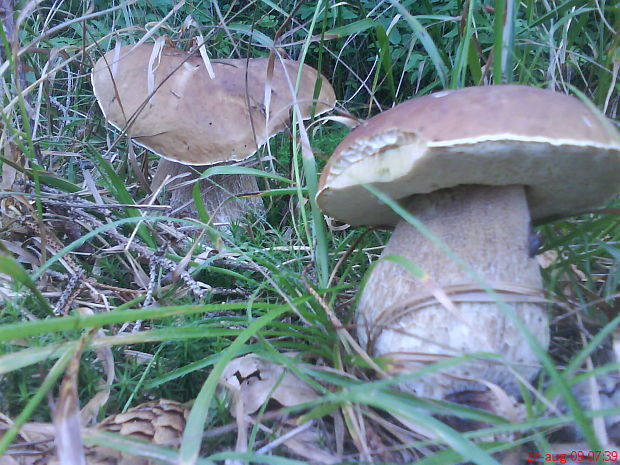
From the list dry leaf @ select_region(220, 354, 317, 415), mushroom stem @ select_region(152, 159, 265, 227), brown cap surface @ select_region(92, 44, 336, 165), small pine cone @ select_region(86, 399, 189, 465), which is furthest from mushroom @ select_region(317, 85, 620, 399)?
mushroom stem @ select_region(152, 159, 265, 227)

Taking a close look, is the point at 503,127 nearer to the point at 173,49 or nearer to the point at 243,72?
the point at 243,72

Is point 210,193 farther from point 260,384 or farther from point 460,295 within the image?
point 460,295

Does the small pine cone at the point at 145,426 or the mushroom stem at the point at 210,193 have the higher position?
the small pine cone at the point at 145,426

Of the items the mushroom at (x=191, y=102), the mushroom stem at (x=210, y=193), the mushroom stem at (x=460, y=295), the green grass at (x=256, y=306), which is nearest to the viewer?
the green grass at (x=256, y=306)

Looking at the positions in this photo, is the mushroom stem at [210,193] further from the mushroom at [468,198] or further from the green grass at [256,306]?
the mushroom at [468,198]

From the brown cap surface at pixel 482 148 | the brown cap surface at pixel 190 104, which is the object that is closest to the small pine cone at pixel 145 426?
the brown cap surface at pixel 482 148

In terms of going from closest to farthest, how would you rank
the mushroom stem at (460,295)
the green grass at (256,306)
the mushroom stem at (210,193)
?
the green grass at (256,306) → the mushroom stem at (460,295) → the mushroom stem at (210,193)
